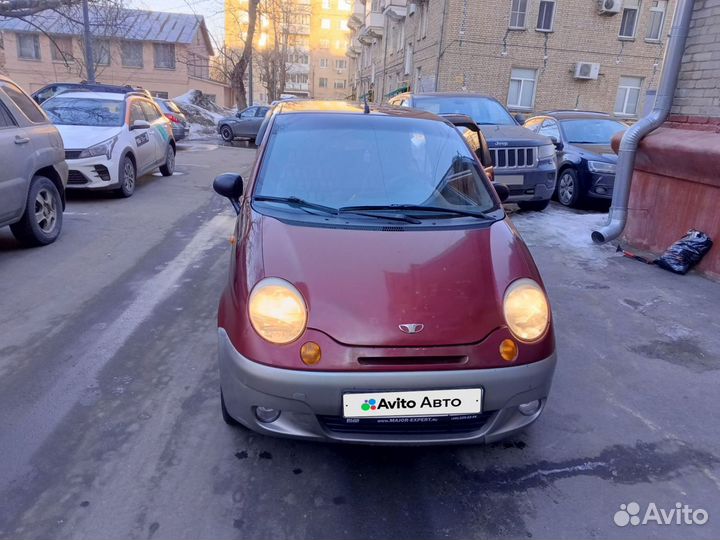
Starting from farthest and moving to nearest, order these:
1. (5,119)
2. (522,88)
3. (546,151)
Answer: (522,88) → (546,151) → (5,119)

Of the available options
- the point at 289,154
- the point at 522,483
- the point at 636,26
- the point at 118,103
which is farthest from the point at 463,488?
A: the point at 636,26

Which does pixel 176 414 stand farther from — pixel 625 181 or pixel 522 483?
pixel 625 181

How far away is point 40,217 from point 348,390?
17.1ft

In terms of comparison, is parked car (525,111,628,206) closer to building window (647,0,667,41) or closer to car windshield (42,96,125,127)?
car windshield (42,96,125,127)

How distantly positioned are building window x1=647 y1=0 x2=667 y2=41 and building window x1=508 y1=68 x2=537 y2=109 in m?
5.53

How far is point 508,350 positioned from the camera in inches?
90.4

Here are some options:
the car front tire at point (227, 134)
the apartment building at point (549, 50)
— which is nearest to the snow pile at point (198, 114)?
the car front tire at point (227, 134)

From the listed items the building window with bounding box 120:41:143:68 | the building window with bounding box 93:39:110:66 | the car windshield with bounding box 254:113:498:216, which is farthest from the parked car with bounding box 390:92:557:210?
the building window with bounding box 120:41:143:68

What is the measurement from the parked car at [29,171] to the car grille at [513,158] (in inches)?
231

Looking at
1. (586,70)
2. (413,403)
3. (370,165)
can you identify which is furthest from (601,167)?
(586,70)

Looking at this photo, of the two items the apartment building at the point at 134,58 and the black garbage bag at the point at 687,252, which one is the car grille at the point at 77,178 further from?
the apartment building at the point at 134,58

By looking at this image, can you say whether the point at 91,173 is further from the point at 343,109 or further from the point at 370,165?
the point at 370,165

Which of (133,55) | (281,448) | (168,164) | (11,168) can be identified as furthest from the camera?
(133,55)

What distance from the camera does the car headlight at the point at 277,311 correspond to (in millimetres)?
→ 2240
